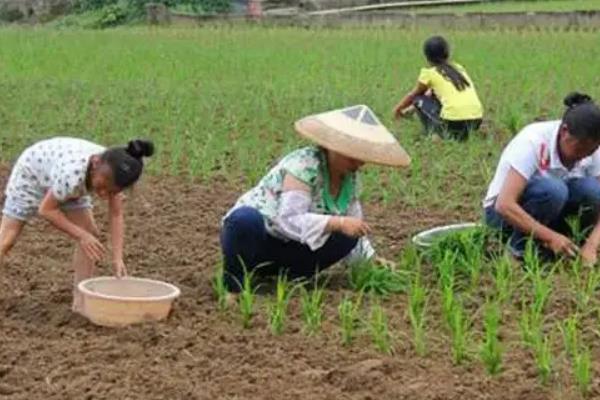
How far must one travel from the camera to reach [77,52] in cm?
1770

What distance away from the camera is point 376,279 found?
6.02m

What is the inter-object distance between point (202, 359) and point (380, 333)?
2.06 ft

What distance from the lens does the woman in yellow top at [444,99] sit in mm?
10414

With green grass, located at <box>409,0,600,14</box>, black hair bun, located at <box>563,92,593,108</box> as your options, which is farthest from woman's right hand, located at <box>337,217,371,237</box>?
green grass, located at <box>409,0,600,14</box>

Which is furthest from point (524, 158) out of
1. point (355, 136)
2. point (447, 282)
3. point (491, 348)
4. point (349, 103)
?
point (349, 103)

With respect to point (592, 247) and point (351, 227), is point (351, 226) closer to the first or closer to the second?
point (351, 227)

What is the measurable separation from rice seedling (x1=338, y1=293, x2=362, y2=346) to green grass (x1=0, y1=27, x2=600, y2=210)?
2693mm

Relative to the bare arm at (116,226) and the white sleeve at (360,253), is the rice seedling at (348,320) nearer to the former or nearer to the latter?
the white sleeve at (360,253)

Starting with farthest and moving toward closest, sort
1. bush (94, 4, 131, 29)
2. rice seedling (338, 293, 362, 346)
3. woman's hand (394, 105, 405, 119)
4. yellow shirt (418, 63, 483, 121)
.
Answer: bush (94, 4, 131, 29) < woman's hand (394, 105, 405, 119) < yellow shirt (418, 63, 483, 121) < rice seedling (338, 293, 362, 346)

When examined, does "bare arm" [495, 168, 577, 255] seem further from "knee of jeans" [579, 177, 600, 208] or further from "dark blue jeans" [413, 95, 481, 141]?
"dark blue jeans" [413, 95, 481, 141]

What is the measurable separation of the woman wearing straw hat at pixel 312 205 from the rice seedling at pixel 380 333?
0.44m

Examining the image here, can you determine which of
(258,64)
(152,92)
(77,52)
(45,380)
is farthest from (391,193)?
(77,52)

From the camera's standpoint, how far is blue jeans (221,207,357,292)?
5.85 m

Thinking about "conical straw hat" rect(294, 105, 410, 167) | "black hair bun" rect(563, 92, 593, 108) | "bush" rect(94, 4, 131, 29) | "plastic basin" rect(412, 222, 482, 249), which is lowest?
"bush" rect(94, 4, 131, 29)
